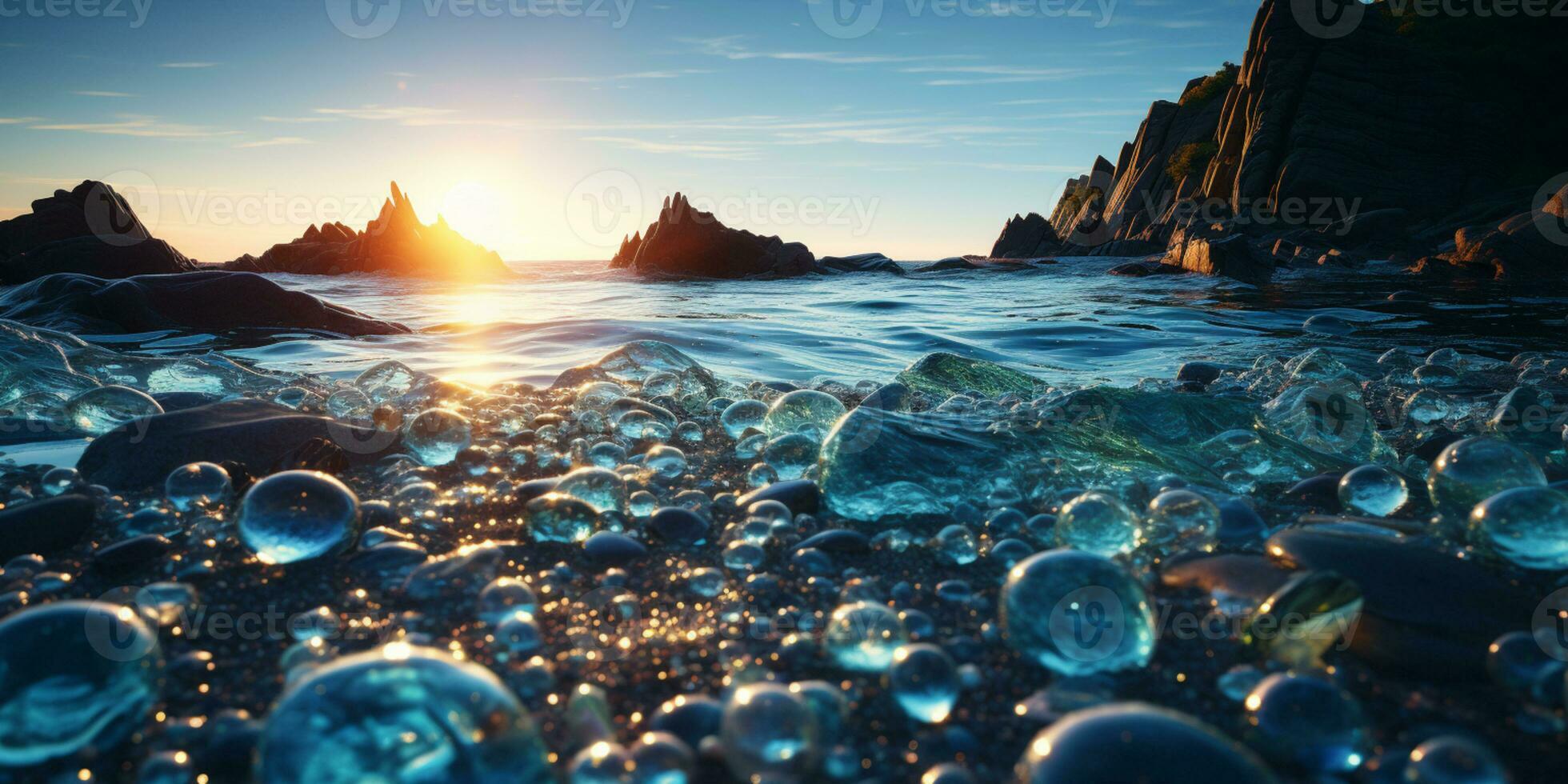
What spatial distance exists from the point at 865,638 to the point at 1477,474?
5.67 feet

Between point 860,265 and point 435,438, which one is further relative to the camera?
point 860,265

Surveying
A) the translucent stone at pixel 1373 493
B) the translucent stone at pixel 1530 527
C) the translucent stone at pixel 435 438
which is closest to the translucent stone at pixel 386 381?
the translucent stone at pixel 435 438

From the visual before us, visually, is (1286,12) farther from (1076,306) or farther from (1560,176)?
(1076,306)

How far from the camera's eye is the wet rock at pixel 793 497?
203 centimetres

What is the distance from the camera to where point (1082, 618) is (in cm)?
120

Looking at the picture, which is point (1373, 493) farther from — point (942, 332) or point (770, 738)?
point (942, 332)

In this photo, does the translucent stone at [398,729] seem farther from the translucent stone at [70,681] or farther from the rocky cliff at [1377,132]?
the rocky cliff at [1377,132]

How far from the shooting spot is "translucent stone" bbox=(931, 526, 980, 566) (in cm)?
170

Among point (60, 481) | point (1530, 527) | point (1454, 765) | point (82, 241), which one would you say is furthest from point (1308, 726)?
point (82, 241)

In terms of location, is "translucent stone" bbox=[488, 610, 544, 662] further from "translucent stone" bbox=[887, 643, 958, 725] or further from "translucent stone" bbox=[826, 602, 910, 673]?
"translucent stone" bbox=[887, 643, 958, 725]

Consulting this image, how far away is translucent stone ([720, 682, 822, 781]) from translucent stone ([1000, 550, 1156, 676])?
429 mm

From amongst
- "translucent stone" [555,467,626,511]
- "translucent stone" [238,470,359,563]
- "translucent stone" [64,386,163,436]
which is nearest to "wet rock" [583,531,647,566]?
"translucent stone" [555,467,626,511]

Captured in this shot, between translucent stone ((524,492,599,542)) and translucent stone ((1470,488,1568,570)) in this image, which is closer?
translucent stone ((1470,488,1568,570))

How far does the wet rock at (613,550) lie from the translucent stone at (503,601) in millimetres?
246
